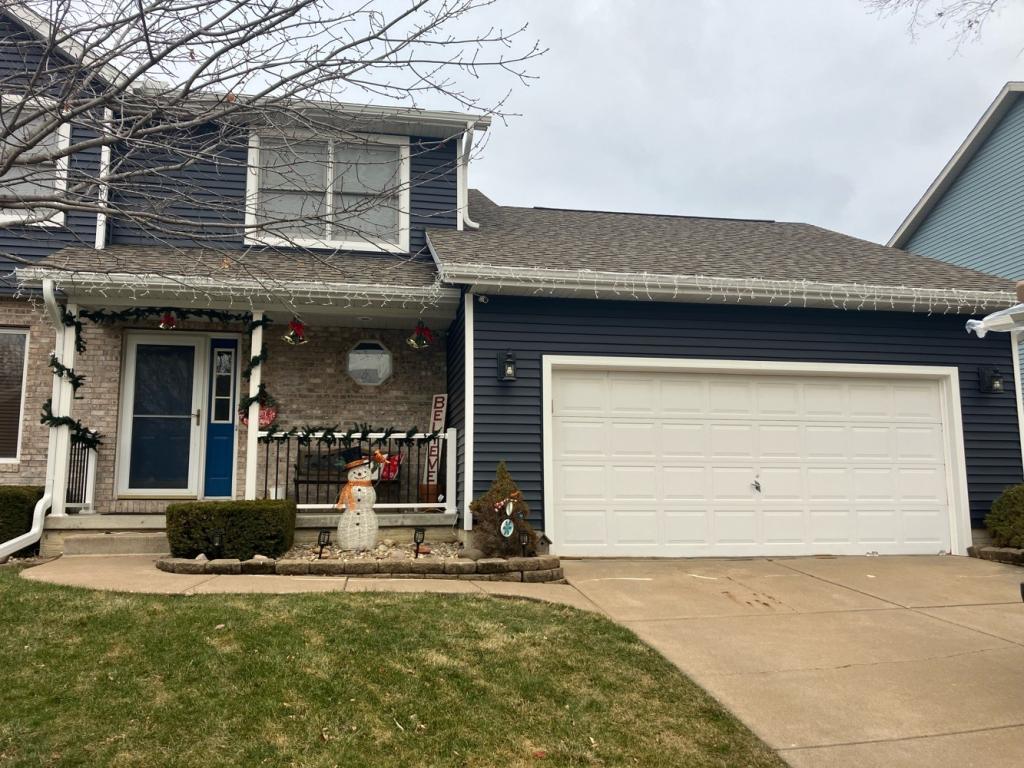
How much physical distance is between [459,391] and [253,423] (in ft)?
7.13

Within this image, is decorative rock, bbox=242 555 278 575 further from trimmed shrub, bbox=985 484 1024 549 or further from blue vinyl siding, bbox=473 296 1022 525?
trimmed shrub, bbox=985 484 1024 549

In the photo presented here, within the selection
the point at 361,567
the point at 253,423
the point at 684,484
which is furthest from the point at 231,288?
the point at 684,484

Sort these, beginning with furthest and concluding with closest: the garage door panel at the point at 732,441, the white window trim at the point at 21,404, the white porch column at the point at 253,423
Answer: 1. the white window trim at the point at 21,404
2. the garage door panel at the point at 732,441
3. the white porch column at the point at 253,423

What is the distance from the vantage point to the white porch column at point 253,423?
7473 mm

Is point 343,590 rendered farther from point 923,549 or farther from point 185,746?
point 923,549

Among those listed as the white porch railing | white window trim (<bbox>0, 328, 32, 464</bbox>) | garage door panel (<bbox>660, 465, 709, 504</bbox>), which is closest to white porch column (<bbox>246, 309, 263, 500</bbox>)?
the white porch railing

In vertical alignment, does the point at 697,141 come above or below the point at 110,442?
above

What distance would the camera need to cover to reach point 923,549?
8078 millimetres

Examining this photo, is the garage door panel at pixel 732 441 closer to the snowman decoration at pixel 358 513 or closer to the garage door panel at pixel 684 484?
the garage door panel at pixel 684 484

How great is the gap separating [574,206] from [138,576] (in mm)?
9449

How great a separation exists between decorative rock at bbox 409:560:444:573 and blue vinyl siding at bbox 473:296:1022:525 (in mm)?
1146

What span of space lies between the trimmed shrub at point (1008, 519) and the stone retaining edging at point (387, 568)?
5.02m

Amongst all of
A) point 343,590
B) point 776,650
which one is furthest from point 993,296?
point 343,590

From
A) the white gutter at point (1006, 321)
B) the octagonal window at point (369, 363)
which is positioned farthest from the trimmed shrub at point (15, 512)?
the white gutter at point (1006, 321)
